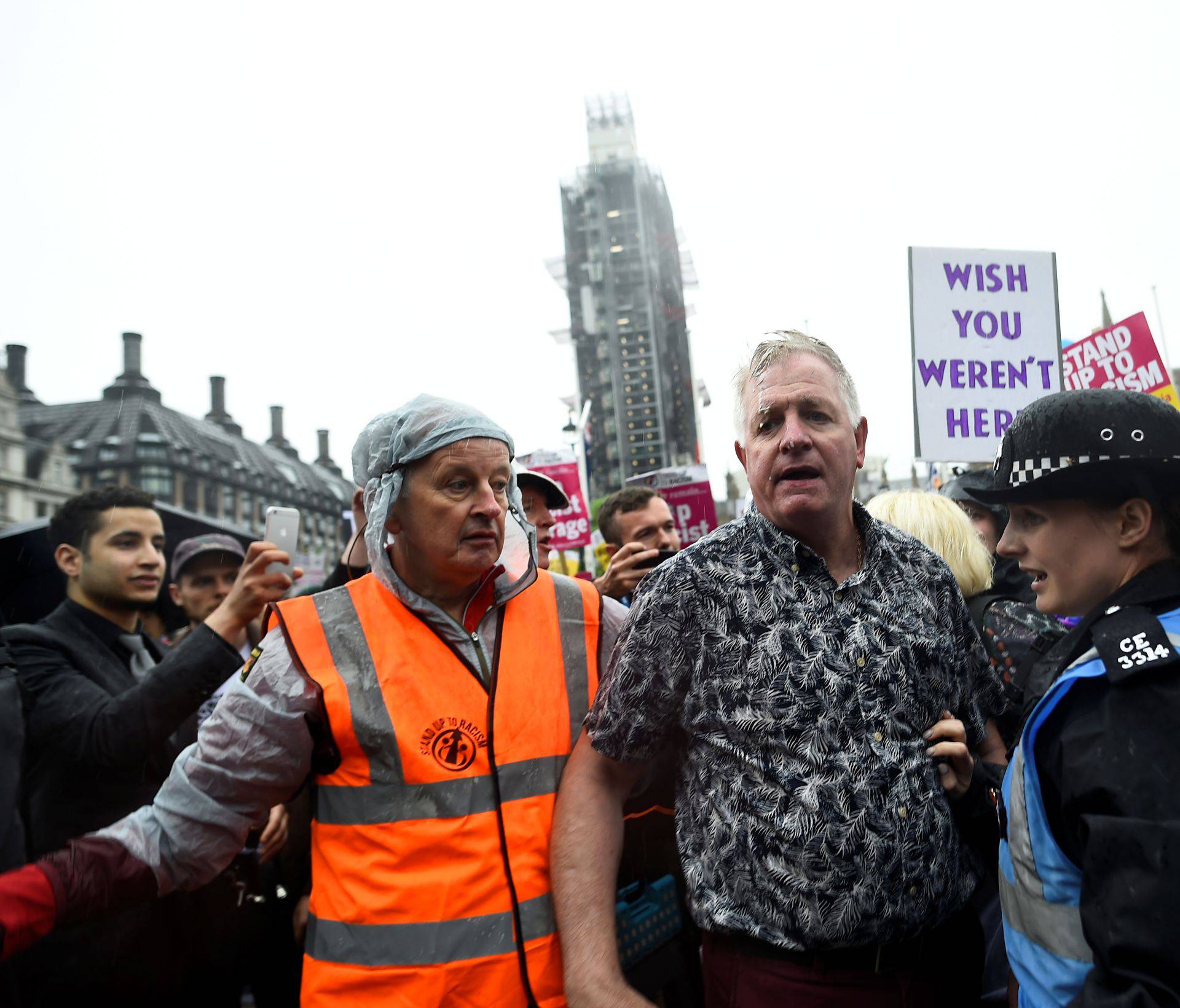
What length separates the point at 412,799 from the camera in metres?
1.77

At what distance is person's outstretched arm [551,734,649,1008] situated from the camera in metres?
1.69

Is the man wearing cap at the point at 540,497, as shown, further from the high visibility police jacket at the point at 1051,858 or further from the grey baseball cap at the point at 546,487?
the high visibility police jacket at the point at 1051,858

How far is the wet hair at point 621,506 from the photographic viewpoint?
14.8 feet

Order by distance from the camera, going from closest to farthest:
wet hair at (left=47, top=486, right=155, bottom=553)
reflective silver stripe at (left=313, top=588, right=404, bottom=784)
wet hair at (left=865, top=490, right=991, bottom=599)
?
1. reflective silver stripe at (left=313, top=588, right=404, bottom=784)
2. wet hair at (left=865, top=490, right=991, bottom=599)
3. wet hair at (left=47, top=486, right=155, bottom=553)

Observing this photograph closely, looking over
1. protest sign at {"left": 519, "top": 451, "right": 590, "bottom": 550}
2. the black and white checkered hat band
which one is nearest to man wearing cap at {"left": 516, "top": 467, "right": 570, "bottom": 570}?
the black and white checkered hat band

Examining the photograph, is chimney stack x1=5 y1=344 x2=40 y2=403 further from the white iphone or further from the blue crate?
the blue crate

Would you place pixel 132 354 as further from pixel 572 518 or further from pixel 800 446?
pixel 800 446

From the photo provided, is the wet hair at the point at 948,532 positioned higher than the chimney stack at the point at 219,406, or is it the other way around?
the chimney stack at the point at 219,406

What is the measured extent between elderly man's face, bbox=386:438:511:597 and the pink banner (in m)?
7.76

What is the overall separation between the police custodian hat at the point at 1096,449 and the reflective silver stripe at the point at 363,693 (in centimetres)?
134

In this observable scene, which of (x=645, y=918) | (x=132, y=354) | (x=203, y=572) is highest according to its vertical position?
(x=132, y=354)

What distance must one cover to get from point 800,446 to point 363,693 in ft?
3.81

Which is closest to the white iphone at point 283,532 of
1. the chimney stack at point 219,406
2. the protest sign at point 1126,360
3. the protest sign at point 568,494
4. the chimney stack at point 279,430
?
the protest sign at point 1126,360

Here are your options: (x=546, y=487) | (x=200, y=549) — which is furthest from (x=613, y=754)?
(x=200, y=549)
